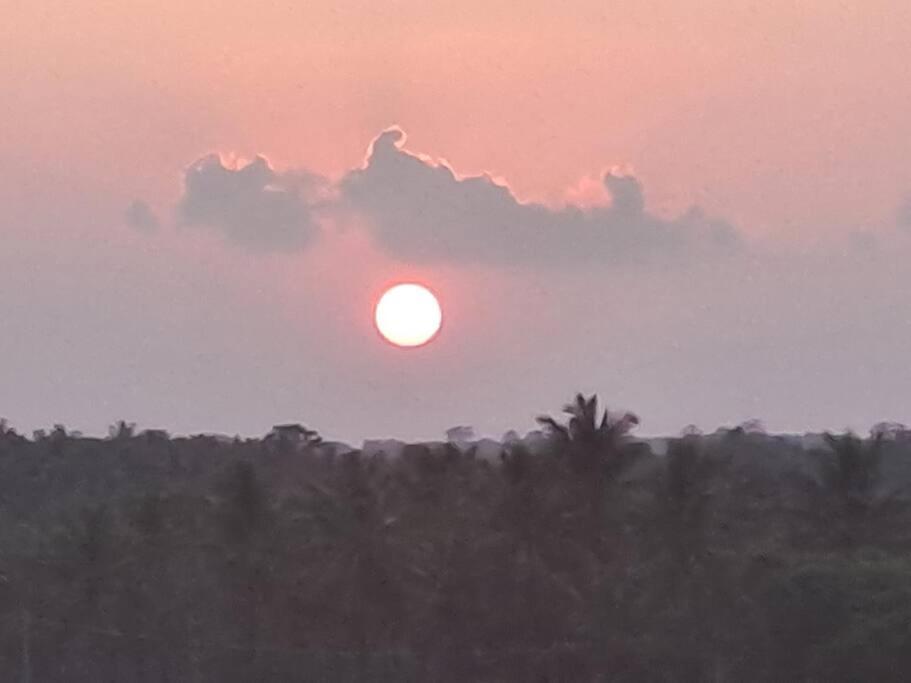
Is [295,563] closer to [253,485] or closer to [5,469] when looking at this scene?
[253,485]

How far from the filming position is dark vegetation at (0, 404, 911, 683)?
56.9 metres

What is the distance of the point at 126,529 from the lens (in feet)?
230

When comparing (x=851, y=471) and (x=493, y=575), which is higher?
(x=851, y=471)

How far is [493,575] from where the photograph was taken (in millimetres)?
60656

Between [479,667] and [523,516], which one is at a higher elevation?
[523,516]

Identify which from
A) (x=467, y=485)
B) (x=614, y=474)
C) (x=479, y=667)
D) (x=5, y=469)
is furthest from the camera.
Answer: (x=5, y=469)

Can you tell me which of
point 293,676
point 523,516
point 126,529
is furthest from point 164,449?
point 523,516

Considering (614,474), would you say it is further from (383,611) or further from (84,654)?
(84,654)

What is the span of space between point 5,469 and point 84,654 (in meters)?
39.1

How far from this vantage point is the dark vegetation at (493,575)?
5694 cm

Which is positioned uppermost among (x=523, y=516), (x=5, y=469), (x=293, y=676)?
(x=5, y=469)

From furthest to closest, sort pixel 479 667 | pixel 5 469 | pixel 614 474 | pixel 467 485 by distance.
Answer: pixel 5 469 < pixel 467 485 < pixel 479 667 < pixel 614 474

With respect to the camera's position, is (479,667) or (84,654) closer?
(479,667)

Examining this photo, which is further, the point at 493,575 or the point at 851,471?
the point at 493,575
